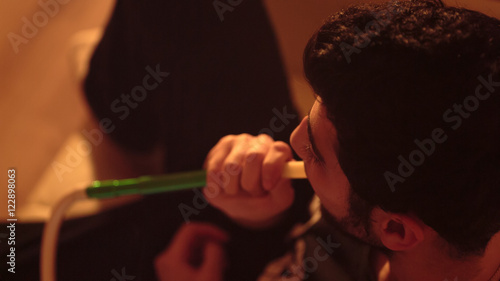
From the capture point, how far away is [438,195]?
466 millimetres

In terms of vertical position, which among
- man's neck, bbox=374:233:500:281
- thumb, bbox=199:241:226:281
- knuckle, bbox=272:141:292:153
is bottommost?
thumb, bbox=199:241:226:281

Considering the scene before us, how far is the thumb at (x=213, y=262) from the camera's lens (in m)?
0.83

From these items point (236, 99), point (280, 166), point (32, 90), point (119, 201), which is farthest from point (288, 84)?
point (32, 90)

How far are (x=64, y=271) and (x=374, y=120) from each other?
714 millimetres

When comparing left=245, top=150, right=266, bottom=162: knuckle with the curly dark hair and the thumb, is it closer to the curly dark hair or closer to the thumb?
the curly dark hair

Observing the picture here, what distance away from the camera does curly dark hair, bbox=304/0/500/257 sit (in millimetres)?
429

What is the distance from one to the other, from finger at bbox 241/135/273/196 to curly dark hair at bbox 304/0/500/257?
0.59 ft

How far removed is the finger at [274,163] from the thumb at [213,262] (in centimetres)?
25

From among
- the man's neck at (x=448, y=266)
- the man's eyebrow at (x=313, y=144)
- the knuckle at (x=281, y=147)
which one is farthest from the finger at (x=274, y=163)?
the man's neck at (x=448, y=266)

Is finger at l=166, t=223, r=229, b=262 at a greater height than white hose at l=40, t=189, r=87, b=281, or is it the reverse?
white hose at l=40, t=189, r=87, b=281

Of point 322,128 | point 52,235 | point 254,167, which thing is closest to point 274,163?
point 254,167

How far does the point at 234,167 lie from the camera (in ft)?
2.20

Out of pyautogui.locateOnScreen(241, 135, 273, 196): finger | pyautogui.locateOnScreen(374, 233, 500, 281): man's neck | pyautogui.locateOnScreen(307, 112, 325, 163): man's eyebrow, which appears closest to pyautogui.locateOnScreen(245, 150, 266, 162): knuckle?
pyautogui.locateOnScreen(241, 135, 273, 196): finger

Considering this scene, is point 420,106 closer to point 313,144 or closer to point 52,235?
point 313,144
